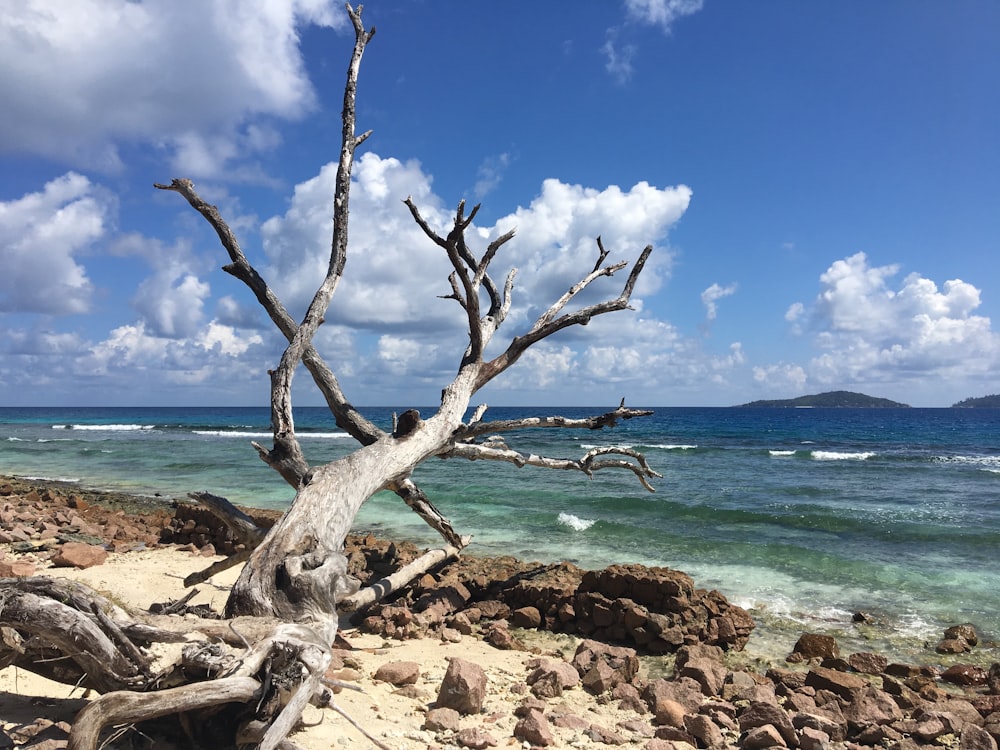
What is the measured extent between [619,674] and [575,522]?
817 centimetres

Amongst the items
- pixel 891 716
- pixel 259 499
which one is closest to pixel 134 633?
pixel 891 716

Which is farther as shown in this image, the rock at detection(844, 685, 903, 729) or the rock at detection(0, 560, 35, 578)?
the rock at detection(0, 560, 35, 578)

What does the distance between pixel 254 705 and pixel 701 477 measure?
20.6m

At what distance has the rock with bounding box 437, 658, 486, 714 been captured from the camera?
4492 millimetres

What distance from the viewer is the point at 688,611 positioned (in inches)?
257

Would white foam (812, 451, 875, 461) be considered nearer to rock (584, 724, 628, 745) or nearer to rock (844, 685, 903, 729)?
rock (844, 685, 903, 729)

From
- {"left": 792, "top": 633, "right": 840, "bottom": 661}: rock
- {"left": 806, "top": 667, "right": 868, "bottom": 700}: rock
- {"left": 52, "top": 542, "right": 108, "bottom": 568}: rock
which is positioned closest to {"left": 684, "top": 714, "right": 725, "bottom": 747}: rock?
{"left": 806, "top": 667, "right": 868, "bottom": 700}: rock

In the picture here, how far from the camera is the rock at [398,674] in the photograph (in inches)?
196

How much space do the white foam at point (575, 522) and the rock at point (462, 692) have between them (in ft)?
27.9

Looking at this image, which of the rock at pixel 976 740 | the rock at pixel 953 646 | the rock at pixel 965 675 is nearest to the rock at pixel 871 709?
the rock at pixel 976 740

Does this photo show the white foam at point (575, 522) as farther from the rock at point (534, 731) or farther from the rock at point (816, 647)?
the rock at point (534, 731)

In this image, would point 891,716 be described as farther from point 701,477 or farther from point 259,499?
point 701,477

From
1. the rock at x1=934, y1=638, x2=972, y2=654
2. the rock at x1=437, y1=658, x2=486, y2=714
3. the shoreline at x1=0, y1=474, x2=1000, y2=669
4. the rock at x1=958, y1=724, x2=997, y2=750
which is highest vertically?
the rock at x1=437, y1=658, x2=486, y2=714

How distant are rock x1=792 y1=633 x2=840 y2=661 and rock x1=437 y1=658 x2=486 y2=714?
356 cm
